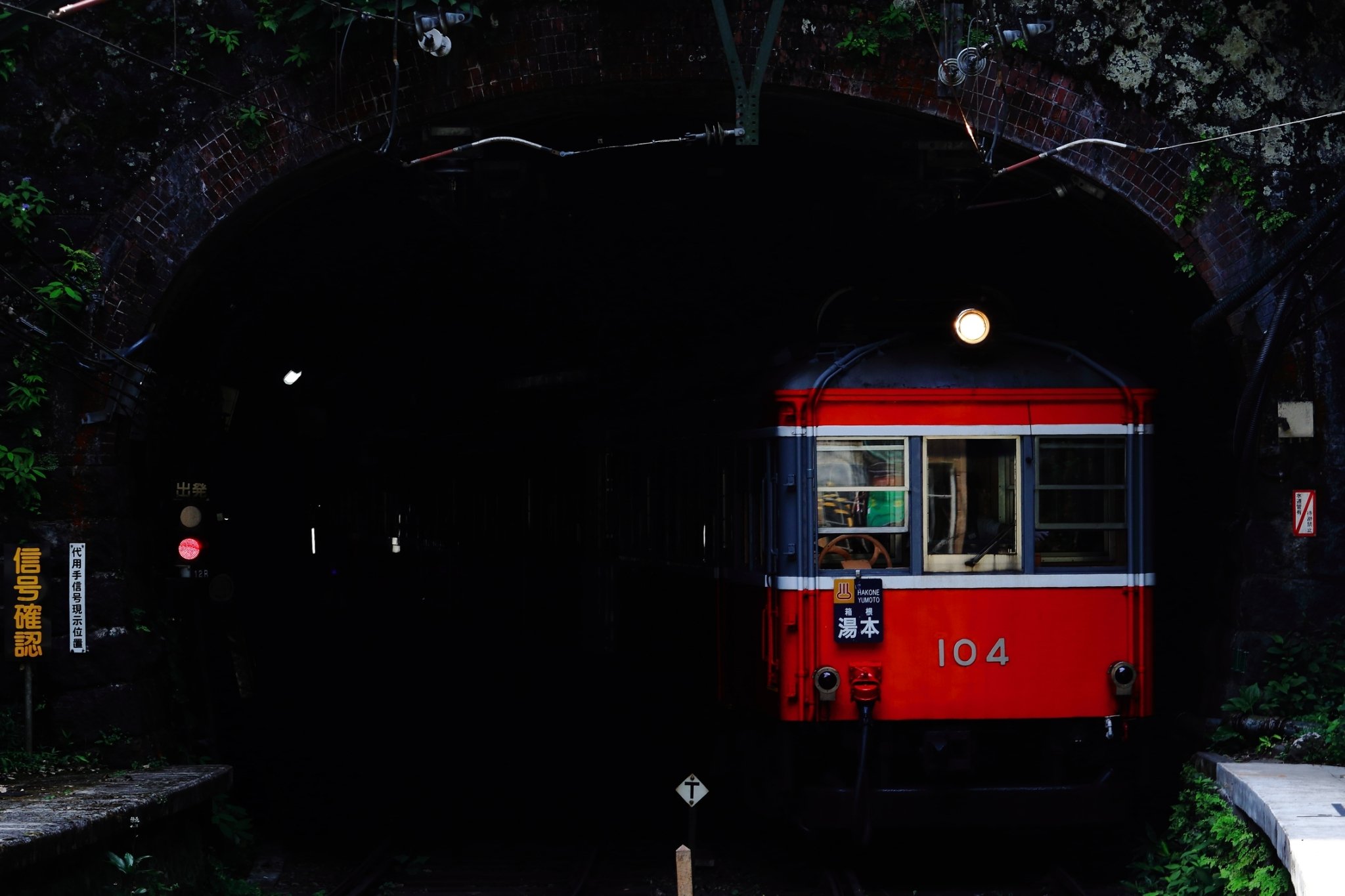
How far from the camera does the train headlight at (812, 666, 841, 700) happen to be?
8195mm

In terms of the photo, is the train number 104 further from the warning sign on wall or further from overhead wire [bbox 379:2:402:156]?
overhead wire [bbox 379:2:402:156]

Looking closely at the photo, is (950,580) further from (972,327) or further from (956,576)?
(972,327)

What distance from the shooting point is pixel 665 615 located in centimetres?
1092

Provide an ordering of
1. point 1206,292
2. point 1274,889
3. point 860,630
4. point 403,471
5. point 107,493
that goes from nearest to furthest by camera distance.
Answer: point 1274,889, point 860,630, point 107,493, point 1206,292, point 403,471

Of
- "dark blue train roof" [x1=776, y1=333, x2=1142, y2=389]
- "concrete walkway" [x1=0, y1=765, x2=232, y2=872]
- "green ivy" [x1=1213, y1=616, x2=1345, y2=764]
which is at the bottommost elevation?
"concrete walkway" [x1=0, y1=765, x2=232, y2=872]

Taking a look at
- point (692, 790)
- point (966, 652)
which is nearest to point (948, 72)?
point (966, 652)

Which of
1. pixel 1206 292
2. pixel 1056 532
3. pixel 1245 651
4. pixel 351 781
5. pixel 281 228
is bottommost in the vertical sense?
pixel 351 781

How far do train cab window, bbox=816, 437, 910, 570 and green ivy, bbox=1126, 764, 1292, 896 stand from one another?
205 cm

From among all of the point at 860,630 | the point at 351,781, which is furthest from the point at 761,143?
the point at 351,781

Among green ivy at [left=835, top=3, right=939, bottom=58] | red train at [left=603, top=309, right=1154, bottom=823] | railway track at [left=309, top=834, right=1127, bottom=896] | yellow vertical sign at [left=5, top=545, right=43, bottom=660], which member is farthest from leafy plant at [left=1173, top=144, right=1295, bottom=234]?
yellow vertical sign at [left=5, top=545, right=43, bottom=660]

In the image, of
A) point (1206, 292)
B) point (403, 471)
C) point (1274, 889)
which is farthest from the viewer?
point (403, 471)

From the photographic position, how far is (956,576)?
8367mm

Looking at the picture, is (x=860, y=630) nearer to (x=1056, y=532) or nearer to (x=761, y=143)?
(x=1056, y=532)

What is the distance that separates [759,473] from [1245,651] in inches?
122
